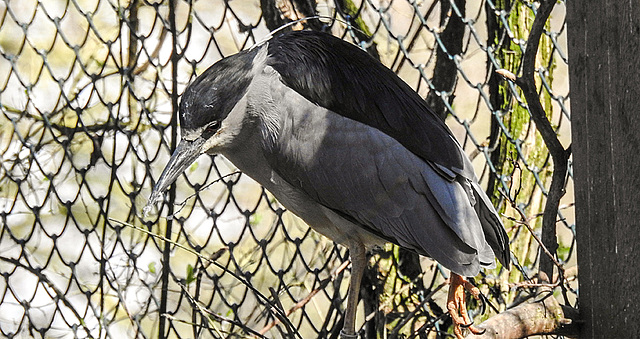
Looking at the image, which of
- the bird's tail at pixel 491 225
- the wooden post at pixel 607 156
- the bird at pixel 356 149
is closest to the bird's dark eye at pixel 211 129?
the bird at pixel 356 149

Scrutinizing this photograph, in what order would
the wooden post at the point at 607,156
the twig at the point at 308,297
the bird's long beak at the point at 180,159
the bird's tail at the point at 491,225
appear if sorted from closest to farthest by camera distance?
the wooden post at the point at 607,156 < the bird's long beak at the point at 180,159 < the bird's tail at the point at 491,225 < the twig at the point at 308,297

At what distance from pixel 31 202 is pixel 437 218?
8.10 feet

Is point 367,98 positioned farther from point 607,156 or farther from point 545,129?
point 607,156

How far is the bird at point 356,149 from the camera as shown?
1717 millimetres

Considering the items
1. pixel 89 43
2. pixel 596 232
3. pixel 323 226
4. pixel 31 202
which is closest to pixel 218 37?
pixel 89 43

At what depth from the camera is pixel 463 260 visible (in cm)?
167

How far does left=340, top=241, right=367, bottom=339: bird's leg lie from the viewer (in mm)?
1872

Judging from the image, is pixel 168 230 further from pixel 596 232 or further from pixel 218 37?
pixel 218 37

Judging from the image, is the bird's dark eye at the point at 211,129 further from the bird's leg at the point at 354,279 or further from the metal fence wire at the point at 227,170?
the bird's leg at the point at 354,279

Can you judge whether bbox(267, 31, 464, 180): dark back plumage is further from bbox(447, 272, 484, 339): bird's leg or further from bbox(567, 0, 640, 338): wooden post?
bbox(567, 0, 640, 338): wooden post

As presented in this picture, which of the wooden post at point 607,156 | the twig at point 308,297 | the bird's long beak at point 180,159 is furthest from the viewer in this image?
the twig at point 308,297

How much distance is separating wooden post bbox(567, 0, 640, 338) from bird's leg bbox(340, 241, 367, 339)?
1.74 ft

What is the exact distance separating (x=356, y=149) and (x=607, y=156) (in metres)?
0.52

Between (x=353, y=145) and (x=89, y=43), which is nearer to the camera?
(x=353, y=145)
